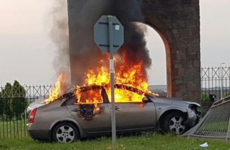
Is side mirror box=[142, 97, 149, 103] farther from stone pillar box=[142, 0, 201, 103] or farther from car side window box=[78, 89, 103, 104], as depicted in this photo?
stone pillar box=[142, 0, 201, 103]

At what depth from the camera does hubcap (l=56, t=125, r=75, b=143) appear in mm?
11820

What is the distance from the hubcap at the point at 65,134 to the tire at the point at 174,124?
92.2 inches

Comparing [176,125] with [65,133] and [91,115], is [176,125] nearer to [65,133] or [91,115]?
[91,115]

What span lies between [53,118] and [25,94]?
342 cm

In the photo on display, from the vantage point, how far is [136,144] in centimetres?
1068

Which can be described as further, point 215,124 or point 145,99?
point 145,99

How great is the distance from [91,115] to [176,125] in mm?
2221

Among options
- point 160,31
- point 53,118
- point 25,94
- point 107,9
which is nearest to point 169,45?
point 160,31

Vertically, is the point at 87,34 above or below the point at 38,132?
above

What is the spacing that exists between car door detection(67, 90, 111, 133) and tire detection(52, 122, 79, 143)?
236 millimetres

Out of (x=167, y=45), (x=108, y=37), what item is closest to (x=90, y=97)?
(x=108, y=37)

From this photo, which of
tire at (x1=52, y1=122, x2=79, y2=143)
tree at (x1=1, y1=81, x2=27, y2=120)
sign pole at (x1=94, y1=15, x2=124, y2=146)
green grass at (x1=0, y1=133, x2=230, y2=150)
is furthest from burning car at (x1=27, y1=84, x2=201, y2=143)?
tree at (x1=1, y1=81, x2=27, y2=120)

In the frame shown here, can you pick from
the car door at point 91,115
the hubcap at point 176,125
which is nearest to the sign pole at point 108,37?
the car door at point 91,115

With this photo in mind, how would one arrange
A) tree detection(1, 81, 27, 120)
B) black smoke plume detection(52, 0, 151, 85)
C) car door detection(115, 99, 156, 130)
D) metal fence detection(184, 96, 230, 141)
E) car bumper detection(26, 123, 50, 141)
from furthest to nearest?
1. black smoke plume detection(52, 0, 151, 85)
2. tree detection(1, 81, 27, 120)
3. car door detection(115, 99, 156, 130)
4. car bumper detection(26, 123, 50, 141)
5. metal fence detection(184, 96, 230, 141)
